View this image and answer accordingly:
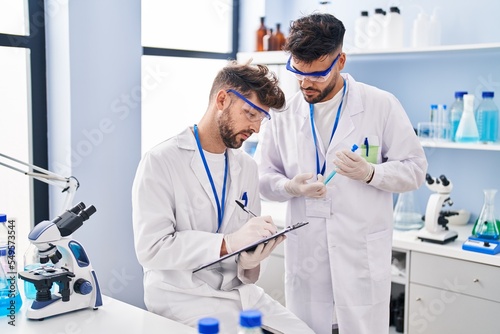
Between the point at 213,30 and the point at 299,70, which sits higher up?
the point at 213,30

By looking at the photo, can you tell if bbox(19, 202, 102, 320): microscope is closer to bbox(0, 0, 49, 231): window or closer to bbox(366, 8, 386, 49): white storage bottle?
bbox(0, 0, 49, 231): window

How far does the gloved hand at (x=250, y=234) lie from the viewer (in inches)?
69.9

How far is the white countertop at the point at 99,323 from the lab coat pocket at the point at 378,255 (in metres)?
0.85

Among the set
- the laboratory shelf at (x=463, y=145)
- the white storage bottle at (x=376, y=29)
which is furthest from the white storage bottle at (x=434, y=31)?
the laboratory shelf at (x=463, y=145)

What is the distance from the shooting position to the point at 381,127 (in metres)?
2.22

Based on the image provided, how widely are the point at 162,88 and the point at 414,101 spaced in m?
1.53

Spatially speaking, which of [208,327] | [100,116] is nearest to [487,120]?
[100,116]

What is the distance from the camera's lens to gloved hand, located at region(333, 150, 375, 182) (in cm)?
206

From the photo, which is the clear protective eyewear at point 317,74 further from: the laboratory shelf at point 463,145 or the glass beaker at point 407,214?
the glass beaker at point 407,214

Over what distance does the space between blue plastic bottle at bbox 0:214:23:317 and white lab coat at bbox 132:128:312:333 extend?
39 cm

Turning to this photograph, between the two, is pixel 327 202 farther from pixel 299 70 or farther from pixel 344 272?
pixel 299 70

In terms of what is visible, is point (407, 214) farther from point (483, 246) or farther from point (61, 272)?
point (61, 272)

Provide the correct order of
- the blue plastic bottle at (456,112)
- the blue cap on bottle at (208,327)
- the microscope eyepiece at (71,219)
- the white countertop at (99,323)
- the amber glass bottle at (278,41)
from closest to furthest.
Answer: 1. the blue cap on bottle at (208,327)
2. the white countertop at (99,323)
3. the microscope eyepiece at (71,219)
4. the blue plastic bottle at (456,112)
5. the amber glass bottle at (278,41)

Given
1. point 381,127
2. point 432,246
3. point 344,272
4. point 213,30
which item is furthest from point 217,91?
point 213,30
